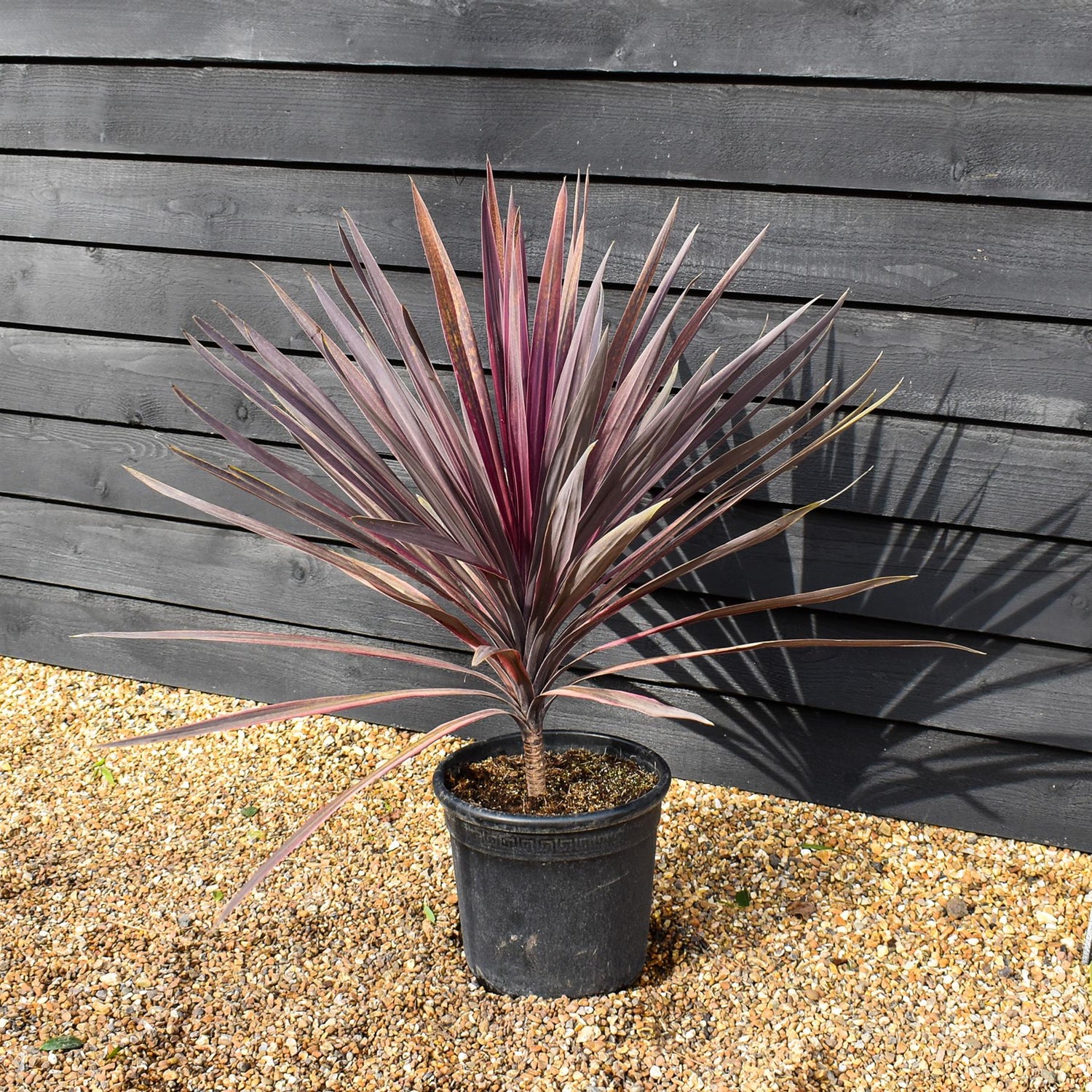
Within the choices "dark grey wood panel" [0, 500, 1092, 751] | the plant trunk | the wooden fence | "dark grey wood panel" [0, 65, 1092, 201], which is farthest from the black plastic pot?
"dark grey wood panel" [0, 65, 1092, 201]

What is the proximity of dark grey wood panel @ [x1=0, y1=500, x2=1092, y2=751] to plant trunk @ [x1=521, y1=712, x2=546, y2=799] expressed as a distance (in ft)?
2.03

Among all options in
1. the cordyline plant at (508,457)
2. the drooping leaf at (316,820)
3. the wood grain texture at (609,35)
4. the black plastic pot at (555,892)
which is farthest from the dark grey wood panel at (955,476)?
Result: the drooping leaf at (316,820)

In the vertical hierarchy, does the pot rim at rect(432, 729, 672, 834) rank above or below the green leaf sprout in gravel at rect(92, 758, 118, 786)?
above

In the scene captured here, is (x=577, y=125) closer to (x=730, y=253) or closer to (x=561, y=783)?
(x=730, y=253)

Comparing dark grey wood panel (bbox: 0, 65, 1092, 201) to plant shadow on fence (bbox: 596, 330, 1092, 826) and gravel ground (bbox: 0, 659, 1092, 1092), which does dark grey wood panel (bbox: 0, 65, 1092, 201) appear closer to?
plant shadow on fence (bbox: 596, 330, 1092, 826)

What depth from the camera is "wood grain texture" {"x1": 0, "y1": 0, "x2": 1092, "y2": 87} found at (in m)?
1.74

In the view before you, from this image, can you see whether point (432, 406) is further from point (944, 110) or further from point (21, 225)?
point (21, 225)

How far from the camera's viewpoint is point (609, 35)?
195cm

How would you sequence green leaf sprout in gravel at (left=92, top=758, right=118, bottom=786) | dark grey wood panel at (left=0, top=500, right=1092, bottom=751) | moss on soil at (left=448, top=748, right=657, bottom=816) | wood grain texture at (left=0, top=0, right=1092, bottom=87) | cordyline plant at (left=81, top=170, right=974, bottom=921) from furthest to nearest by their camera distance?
green leaf sprout in gravel at (left=92, top=758, right=118, bottom=786) < dark grey wood panel at (left=0, top=500, right=1092, bottom=751) < wood grain texture at (left=0, top=0, right=1092, bottom=87) < moss on soil at (left=448, top=748, right=657, bottom=816) < cordyline plant at (left=81, top=170, right=974, bottom=921)

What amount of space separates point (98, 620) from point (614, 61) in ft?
6.04

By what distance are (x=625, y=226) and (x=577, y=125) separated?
0.21 meters

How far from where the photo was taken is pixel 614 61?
1.96 m

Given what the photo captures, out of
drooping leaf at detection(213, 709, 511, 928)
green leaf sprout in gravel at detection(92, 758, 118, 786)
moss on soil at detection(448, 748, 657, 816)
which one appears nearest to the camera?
drooping leaf at detection(213, 709, 511, 928)

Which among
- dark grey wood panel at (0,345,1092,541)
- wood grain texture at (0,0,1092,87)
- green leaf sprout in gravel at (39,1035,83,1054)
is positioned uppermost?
wood grain texture at (0,0,1092,87)
